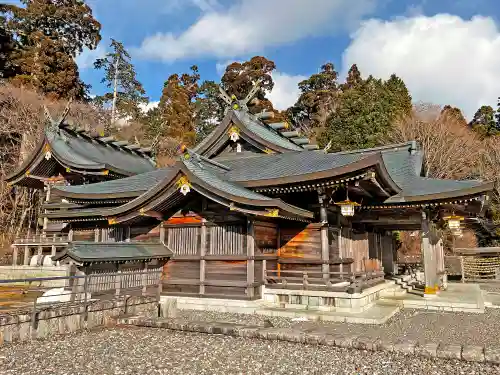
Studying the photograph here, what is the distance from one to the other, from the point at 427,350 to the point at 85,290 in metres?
7.48

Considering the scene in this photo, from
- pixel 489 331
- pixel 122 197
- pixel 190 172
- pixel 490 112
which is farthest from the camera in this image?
pixel 490 112

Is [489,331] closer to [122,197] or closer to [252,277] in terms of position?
[252,277]

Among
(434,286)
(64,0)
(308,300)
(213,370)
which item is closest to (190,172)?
(308,300)

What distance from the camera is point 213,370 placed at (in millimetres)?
5590

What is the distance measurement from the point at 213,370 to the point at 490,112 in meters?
51.2

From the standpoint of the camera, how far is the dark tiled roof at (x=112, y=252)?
30.8 feet

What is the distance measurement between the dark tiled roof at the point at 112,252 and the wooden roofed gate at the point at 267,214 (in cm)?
57

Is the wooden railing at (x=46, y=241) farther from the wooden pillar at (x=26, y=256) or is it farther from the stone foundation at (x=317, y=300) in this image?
the stone foundation at (x=317, y=300)

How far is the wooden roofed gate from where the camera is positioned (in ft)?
35.3

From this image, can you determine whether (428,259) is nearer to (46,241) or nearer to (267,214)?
(267,214)

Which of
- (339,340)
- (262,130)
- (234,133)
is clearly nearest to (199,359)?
(339,340)

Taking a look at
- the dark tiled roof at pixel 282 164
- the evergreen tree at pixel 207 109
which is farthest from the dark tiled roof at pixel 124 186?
the evergreen tree at pixel 207 109

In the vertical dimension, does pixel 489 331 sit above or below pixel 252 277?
below

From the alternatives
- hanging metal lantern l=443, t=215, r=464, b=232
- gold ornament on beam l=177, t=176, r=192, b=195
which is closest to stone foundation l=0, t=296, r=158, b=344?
gold ornament on beam l=177, t=176, r=192, b=195
